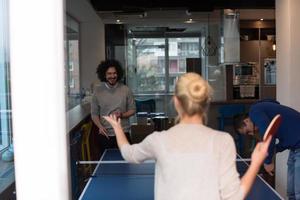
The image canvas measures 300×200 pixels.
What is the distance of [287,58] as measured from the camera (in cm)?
434

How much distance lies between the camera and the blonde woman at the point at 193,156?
1803mm

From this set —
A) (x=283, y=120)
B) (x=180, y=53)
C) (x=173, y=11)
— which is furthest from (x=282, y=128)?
(x=180, y=53)

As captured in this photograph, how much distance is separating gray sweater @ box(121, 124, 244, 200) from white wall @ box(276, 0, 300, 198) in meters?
2.64

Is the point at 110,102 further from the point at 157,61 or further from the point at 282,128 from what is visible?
the point at 157,61

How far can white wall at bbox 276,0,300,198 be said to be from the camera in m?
4.25

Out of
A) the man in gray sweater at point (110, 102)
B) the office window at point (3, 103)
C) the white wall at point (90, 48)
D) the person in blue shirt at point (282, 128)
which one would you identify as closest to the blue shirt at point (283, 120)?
the person in blue shirt at point (282, 128)

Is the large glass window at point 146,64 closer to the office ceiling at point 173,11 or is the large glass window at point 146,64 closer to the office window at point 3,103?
the office ceiling at point 173,11

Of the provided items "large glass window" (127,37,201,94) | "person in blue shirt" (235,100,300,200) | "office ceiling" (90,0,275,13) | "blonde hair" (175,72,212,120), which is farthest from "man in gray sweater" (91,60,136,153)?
"large glass window" (127,37,201,94)

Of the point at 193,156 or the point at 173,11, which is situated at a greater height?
the point at 173,11

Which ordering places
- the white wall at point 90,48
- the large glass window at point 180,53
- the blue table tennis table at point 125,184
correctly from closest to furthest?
the blue table tennis table at point 125,184, the white wall at point 90,48, the large glass window at point 180,53

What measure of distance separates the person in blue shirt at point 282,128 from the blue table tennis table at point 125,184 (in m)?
0.19

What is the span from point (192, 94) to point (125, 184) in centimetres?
166

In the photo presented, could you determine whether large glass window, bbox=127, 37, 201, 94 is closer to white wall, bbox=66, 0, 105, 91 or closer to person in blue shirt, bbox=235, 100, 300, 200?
white wall, bbox=66, 0, 105, 91

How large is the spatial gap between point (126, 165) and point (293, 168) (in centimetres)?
142
